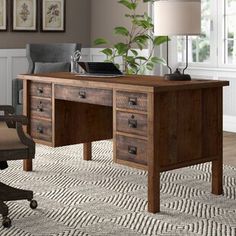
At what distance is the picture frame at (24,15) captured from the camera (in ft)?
25.0

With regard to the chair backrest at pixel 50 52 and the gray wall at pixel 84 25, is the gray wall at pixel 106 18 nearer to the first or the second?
the gray wall at pixel 84 25

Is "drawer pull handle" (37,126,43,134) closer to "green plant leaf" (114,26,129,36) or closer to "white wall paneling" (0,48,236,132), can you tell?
"green plant leaf" (114,26,129,36)

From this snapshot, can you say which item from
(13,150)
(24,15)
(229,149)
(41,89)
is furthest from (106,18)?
(13,150)

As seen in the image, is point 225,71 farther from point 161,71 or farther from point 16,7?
point 16,7

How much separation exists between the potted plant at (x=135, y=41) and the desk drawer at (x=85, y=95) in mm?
2643

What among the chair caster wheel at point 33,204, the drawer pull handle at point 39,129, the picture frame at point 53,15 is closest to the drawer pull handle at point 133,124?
the chair caster wheel at point 33,204

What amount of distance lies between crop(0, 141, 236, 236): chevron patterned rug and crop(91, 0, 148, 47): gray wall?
3.08m

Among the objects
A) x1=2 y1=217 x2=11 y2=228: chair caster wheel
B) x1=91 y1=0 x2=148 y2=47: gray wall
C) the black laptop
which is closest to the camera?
x1=2 y1=217 x2=11 y2=228: chair caster wheel

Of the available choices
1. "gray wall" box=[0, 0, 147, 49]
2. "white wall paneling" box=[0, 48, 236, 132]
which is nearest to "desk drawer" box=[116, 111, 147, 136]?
"white wall paneling" box=[0, 48, 236, 132]

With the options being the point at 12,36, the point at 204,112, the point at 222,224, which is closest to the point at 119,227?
the point at 222,224

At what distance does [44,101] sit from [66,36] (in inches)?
149

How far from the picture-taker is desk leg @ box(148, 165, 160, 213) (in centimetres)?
360

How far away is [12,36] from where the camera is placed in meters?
7.68

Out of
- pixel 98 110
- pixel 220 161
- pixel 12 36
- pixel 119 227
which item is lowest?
pixel 119 227
